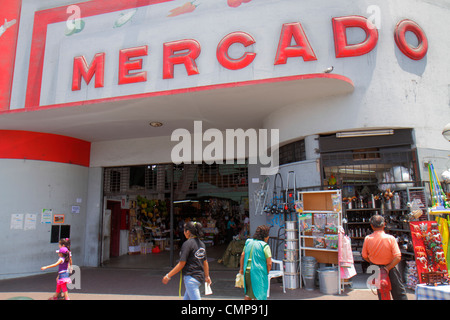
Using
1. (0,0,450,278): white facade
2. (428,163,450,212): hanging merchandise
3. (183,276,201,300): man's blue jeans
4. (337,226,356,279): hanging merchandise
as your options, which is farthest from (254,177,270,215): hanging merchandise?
(183,276,201,300): man's blue jeans

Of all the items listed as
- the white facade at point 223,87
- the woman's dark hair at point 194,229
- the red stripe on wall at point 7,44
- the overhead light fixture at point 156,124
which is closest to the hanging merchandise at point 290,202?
the white facade at point 223,87

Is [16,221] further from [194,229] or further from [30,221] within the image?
[194,229]

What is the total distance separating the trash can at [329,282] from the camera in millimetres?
6781

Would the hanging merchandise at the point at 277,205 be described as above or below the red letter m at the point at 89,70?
below

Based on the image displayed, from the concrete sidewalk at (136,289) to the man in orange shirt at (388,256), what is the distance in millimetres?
1960

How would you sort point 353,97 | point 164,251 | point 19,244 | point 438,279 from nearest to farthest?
point 438,279, point 353,97, point 19,244, point 164,251

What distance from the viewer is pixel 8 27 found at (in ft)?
33.5

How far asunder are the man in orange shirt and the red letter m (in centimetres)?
771

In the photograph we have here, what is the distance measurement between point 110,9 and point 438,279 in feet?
34.5

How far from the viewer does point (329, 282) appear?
268 inches

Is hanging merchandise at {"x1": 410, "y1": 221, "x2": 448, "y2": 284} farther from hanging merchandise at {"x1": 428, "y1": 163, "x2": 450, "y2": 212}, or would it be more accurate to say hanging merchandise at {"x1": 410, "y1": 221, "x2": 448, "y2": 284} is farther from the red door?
the red door

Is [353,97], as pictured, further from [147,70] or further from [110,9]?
[110,9]

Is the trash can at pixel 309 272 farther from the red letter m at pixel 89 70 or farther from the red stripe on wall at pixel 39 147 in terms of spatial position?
the red stripe on wall at pixel 39 147
